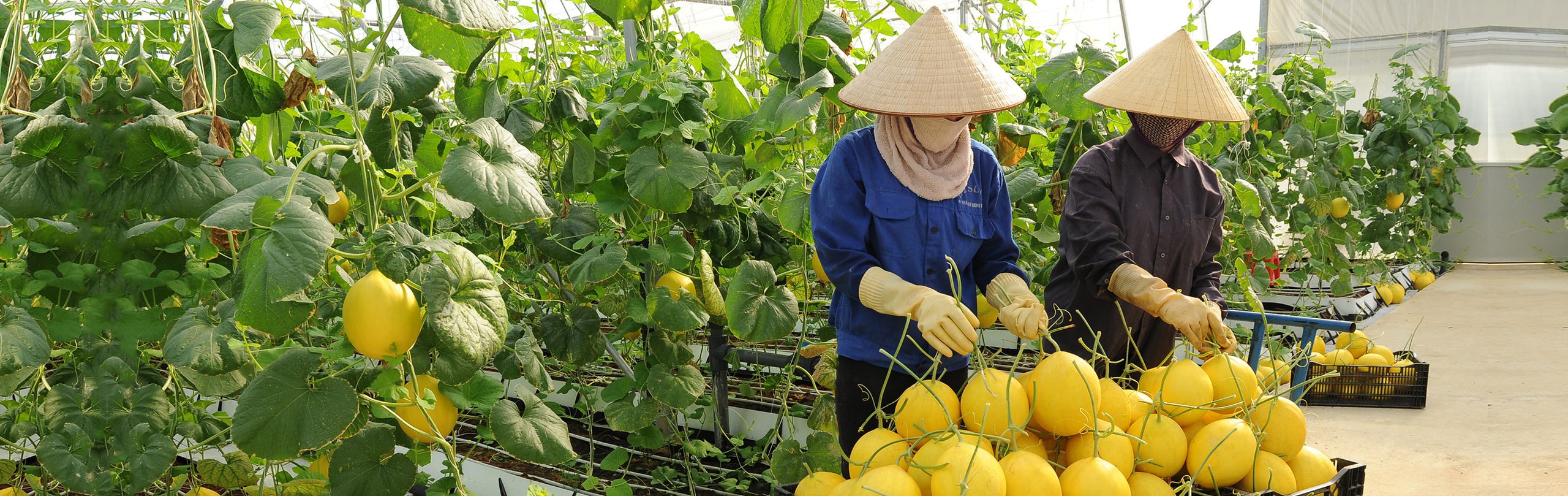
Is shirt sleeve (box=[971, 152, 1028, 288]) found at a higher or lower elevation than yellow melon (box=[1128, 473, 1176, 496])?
higher

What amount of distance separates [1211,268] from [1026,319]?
90 cm

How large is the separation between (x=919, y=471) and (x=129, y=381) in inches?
47.7

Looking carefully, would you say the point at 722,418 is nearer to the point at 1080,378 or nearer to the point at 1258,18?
the point at 1080,378

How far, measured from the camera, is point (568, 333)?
2.33 metres

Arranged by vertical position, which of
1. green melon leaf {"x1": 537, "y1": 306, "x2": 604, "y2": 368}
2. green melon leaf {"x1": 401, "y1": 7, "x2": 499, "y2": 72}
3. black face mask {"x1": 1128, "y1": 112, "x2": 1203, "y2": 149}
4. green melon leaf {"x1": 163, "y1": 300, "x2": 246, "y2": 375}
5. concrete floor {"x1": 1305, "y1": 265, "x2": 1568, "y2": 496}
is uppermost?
green melon leaf {"x1": 401, "y1": 7, "x2": 499, "y2": 72}

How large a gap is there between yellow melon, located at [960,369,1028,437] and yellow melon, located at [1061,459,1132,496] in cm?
9

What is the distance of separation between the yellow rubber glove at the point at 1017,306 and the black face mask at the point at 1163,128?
0.49 meters

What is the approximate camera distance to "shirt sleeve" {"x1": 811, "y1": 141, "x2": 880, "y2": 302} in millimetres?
A: 1643

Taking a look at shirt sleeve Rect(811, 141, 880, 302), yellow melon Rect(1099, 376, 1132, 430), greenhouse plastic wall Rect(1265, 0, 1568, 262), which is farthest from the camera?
greenhouse plastic wall Rect(1265, 0, 1568, 262)

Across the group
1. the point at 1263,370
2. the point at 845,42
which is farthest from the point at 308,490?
the point at 1263,370

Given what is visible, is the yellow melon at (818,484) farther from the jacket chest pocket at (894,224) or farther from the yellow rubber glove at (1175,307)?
the yellow rubber glove at (1175,307)

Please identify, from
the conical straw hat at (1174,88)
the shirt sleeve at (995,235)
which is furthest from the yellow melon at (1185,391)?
the conical straw hat at (1174,88)

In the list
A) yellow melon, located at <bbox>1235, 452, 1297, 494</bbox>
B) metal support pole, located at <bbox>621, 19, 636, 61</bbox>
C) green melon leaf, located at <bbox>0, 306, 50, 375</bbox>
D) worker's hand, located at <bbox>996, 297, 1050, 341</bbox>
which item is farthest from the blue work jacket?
green melon leaf, located at <bbox>0, 306, 50, 375</bbox>

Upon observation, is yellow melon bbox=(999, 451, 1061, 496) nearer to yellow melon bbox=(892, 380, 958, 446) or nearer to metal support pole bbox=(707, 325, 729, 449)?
yellow melon bbox=(892, 380, 958, 446)
